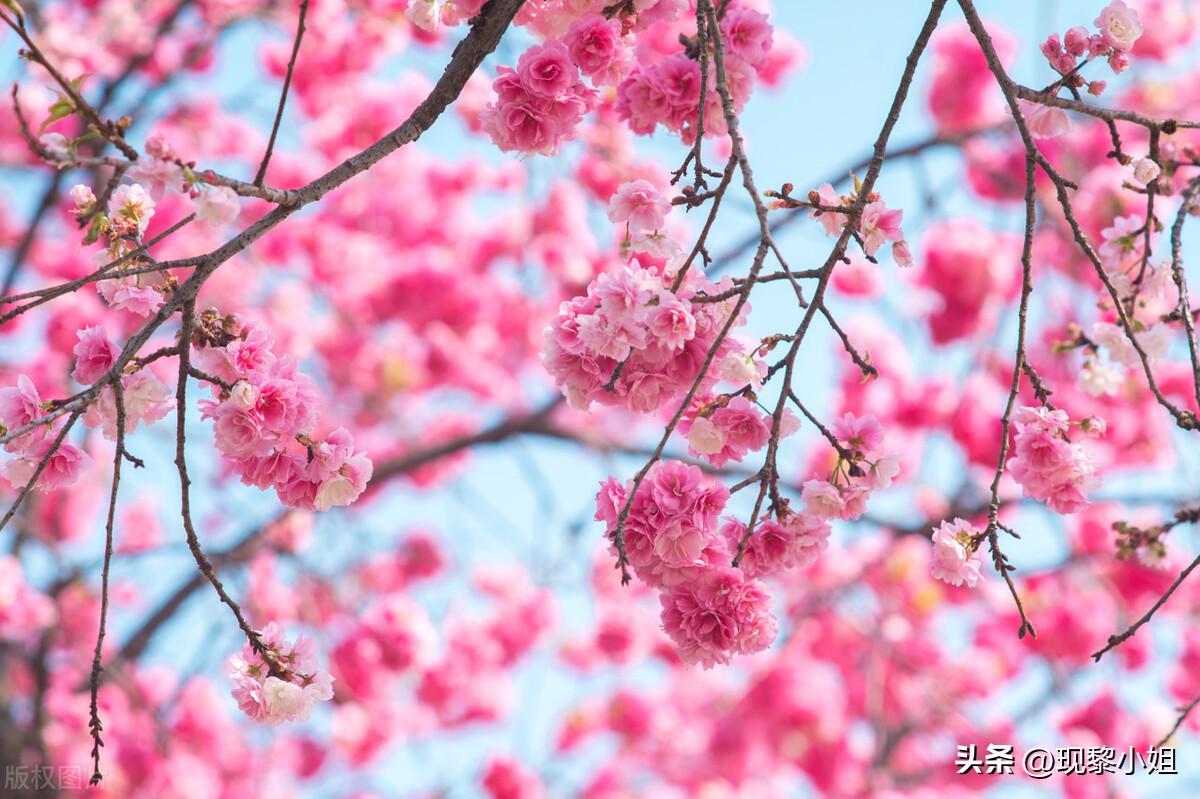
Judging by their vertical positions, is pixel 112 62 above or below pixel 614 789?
above

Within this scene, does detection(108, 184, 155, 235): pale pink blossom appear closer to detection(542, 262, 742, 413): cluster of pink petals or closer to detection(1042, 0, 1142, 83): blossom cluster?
detection(542, 262, 742, 413): cluster of pink petals

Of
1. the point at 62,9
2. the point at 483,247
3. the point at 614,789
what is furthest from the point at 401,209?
the point at 614,789

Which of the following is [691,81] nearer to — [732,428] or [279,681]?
[732,428]

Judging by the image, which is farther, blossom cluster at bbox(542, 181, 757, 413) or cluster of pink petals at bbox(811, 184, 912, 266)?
cluster of pink petals at bbox(811, 184, 912, 266)

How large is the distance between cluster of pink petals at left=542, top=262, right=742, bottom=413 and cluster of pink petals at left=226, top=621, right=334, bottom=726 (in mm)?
482

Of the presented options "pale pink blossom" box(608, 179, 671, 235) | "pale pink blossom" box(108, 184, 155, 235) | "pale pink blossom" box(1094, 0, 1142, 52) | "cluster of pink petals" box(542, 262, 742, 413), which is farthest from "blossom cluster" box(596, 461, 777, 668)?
"pale pink blossom" box(1094, 0, 1142, 52)

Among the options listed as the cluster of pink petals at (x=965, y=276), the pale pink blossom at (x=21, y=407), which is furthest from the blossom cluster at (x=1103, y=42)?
the cluster of pink petals at (x=965, y=276)

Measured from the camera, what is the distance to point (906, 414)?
5441 mm

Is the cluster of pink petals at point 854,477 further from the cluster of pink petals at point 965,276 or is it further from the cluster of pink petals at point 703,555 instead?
the cluster of pink petals at point 965,276

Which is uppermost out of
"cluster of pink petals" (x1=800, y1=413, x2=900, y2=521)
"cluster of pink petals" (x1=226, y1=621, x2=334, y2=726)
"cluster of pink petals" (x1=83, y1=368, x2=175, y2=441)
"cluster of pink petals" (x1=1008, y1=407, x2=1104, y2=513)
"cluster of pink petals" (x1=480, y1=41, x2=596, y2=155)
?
"cluster of pink petals" (x1=480, y1=41, x2=596, y2=155)

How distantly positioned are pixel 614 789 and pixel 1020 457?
5.79 metres

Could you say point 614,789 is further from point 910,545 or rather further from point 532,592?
point 910,545

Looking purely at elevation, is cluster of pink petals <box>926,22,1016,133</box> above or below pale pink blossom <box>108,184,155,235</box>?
above

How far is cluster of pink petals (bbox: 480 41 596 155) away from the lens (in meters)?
1.58
